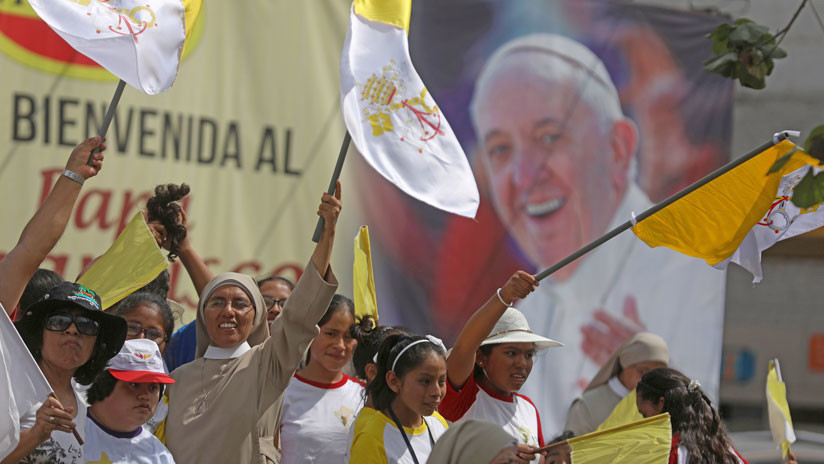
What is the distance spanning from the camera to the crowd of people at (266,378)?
3023 millimetres

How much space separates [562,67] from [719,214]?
3.19 meters

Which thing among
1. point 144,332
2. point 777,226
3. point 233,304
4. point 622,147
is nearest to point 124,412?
point 233,304

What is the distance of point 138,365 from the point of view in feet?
10.6

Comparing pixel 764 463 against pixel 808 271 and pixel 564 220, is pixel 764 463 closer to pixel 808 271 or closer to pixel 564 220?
pixel 564 220

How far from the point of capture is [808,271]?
14492mm

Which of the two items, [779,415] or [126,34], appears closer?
[126,34]

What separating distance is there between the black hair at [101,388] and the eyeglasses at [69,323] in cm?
15

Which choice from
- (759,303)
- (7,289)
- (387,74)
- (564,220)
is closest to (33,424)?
(7,289)

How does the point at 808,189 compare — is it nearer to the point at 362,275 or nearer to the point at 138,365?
the point at 138,365

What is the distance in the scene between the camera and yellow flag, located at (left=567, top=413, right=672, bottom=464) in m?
3.14

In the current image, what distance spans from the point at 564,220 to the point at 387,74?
3.58 metres

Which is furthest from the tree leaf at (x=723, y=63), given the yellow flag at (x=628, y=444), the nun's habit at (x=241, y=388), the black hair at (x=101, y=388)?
the black hair at (x=101, y=388)

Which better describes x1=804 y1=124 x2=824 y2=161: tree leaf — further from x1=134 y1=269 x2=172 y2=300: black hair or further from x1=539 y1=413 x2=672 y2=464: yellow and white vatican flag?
x1=134 y1=269 x2=172 y2=300: black hair

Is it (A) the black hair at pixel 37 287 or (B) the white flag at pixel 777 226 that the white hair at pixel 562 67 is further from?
(A) the black hair at pixel 37 287
